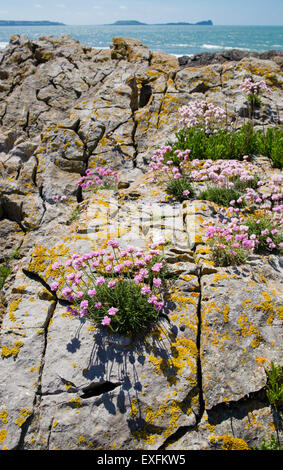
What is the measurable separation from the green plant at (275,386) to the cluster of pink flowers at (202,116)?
249 inches

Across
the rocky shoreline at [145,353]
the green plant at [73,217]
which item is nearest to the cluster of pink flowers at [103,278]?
the rocky shoreline at [145,353]

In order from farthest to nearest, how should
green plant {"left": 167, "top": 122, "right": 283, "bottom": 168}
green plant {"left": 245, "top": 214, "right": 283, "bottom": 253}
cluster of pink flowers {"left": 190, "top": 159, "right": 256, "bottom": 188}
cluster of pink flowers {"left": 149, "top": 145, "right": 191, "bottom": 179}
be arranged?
green plant {"left": 167, "top": 122, "right": 283, "bottom": 168} < cluster of pink flowers {"left": 149, "top": 145, "right": 191, "bottom": 179} < cluster of pink flowers {"left": 190, "top": 159, "right": 256, "bottom": 188} < green plant {"left": 245, "top": 214, "right": 283, "bottom": 253}

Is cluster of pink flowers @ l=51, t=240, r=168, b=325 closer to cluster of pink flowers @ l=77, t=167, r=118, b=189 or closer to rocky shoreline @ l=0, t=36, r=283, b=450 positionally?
rocky shoreline @ l=0, t=36, r=283, b=450

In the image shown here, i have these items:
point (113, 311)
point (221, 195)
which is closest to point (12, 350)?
point (113, 311)

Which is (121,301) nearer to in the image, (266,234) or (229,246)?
(229,246)

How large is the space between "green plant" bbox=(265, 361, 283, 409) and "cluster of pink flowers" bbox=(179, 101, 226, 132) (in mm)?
6337

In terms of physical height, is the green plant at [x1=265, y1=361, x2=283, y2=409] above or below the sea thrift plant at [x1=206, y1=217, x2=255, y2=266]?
below

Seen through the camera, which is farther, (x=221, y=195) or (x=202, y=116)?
(x=202, y=116)

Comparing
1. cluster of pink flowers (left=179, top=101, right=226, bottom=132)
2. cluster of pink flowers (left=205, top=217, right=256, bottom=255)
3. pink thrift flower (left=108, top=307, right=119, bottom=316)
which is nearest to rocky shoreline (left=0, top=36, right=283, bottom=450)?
cluster of pink flowers (left=205, top=217, right=256, bottom=255)

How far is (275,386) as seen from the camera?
2939 mm

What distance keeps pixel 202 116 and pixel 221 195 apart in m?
3.93

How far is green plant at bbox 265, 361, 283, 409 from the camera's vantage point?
9.44 feet

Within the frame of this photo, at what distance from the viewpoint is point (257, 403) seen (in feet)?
9.78

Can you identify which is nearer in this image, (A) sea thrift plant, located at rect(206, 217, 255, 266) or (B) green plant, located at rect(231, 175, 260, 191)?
(A) sea thrift plant, located at rect(206, 217, 255, 266)
